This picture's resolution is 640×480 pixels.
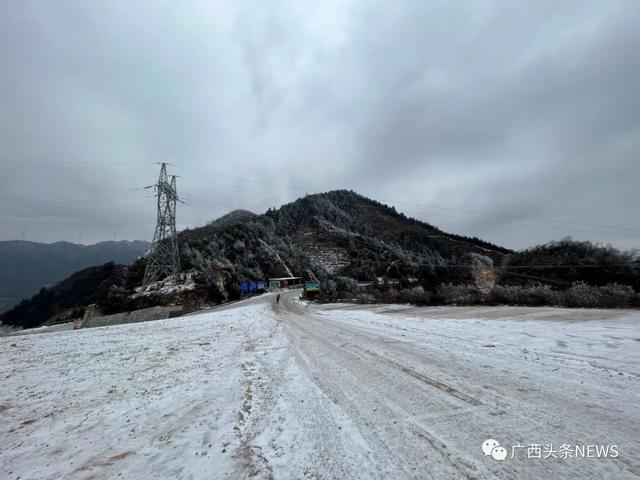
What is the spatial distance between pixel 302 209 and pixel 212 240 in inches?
3207

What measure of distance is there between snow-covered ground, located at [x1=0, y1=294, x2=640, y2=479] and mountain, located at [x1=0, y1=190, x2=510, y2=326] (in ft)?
120

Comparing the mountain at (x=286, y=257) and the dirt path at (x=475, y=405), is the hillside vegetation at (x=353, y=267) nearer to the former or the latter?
the mountain at (x=286, y=257)

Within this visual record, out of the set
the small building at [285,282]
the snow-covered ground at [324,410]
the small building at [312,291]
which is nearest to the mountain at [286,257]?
the small building at [285,282]

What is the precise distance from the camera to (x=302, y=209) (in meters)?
143

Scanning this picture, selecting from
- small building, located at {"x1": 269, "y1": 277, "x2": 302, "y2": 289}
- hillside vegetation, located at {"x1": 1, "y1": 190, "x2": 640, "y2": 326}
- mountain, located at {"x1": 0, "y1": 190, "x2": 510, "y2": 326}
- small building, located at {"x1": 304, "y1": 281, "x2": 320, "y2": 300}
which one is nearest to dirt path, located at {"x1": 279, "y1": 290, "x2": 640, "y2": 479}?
hillside vegetation, located at {"x1": 1, "y1": 190, "x2": 640, "y2": 326}

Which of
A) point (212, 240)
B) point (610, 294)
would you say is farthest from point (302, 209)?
point (610, 294)

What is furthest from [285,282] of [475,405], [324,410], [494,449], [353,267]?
[494,449]

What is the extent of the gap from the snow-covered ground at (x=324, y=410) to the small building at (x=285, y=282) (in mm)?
60435

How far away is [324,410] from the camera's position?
11.7ft

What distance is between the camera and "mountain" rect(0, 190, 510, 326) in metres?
43.2

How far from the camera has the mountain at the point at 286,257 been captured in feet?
142

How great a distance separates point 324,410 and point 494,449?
6.04 ft

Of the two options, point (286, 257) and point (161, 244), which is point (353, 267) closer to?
point (286, 257)

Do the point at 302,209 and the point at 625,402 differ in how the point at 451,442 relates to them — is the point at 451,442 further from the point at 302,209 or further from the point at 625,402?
the point at 302,209
